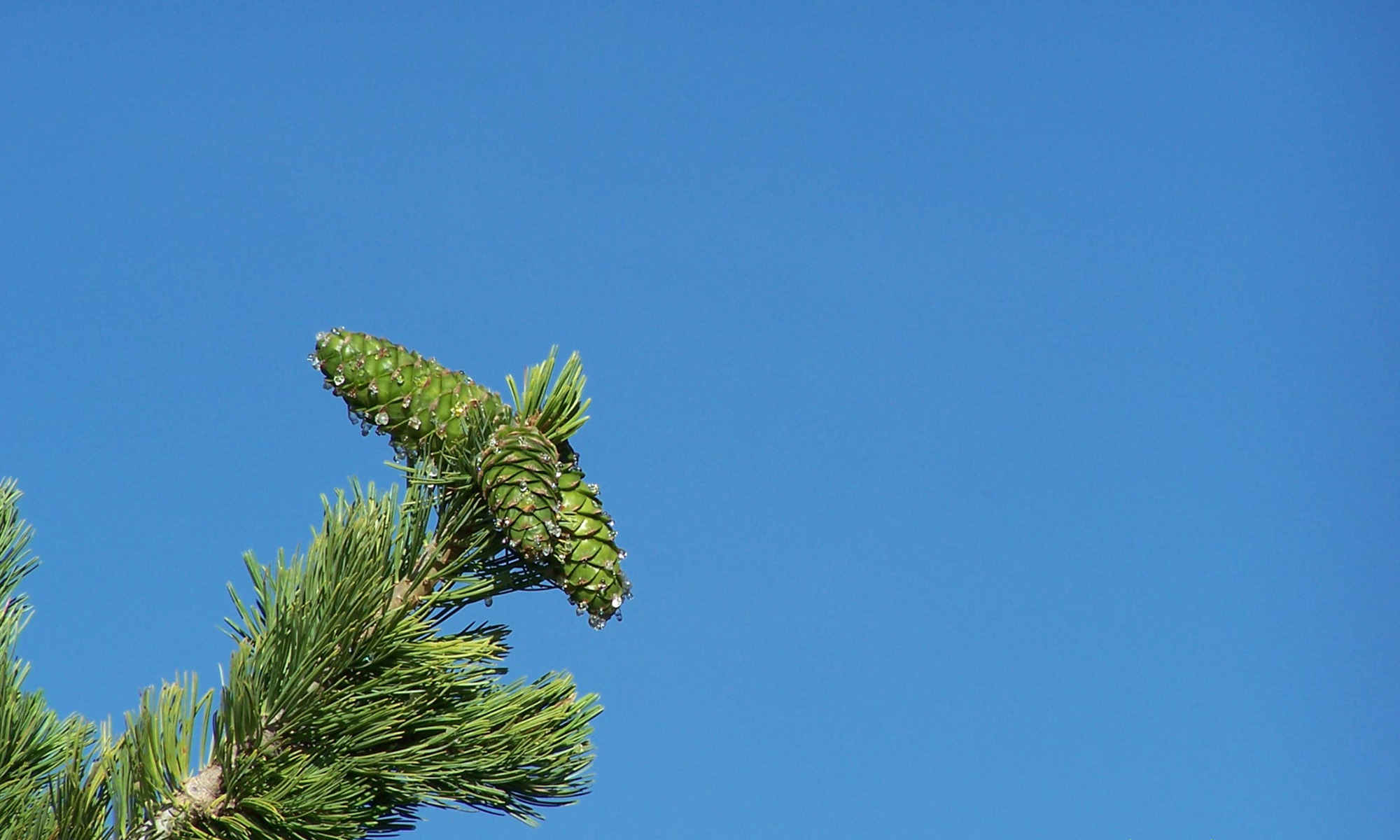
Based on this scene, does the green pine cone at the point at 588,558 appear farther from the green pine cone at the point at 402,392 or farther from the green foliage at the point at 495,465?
the green pine cone at the point at 402,392

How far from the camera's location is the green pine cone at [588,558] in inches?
88.0

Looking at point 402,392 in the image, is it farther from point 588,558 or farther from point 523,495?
point 588,558

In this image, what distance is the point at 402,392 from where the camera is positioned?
2342 millimetres

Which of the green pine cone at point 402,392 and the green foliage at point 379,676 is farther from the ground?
the green pine cone at point 402,392

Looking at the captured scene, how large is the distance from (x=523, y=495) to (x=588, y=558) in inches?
6.5

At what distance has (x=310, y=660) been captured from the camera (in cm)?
206

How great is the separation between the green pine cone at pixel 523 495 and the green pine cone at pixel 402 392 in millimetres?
100

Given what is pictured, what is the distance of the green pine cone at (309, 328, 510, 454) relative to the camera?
232 cm

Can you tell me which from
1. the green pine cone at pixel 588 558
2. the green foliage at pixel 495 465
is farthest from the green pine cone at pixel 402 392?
the green pine cone at pixel 588 558

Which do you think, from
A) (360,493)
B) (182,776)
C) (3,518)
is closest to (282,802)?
(182,776)

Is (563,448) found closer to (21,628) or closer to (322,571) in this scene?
(322,571)

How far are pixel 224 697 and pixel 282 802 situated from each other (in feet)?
0.65

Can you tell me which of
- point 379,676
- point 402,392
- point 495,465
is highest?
point 402,392

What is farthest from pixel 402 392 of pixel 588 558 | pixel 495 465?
pixel 588 558
